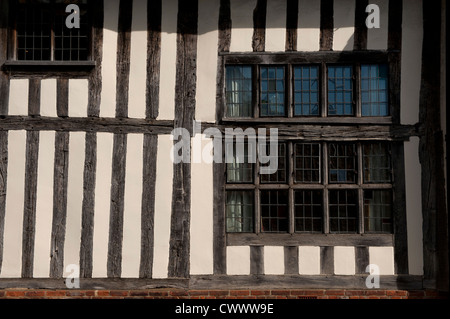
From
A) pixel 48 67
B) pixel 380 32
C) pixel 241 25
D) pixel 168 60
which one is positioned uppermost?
pixel 241 25

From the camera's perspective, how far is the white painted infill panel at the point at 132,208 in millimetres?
7215

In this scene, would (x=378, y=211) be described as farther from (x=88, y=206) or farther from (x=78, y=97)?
(x=78, y=97)

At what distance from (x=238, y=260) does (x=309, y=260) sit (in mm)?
908

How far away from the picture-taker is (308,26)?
7453 millimetres

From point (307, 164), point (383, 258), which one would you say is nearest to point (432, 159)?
point (383, 258)

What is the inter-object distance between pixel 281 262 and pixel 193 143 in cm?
190

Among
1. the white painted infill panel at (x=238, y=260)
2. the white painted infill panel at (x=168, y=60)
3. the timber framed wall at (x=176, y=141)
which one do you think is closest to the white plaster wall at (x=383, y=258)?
the timber framed wall at (x=176, y=141)

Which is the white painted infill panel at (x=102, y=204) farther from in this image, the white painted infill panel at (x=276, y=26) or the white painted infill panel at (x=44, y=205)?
the white painted infill panel at (x=276, y=26)

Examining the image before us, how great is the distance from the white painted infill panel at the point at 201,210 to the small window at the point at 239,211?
0.80 feet

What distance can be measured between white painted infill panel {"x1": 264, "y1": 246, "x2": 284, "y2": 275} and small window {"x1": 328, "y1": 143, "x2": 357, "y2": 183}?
3.79ft

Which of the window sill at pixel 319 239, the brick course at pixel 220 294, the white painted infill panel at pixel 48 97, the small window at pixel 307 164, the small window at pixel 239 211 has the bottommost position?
the brick course at pixel 220 294

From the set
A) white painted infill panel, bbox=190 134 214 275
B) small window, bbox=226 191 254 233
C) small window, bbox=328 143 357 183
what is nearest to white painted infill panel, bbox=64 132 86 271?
white painted infill panel, bbox=190 134 214 275

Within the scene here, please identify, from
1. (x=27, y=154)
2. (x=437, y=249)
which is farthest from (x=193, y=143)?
(x=437, y=249)

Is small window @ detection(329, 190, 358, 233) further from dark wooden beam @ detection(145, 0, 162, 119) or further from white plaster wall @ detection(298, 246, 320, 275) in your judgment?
dark wooden beam @ detection(145, 0, 162, 119)
